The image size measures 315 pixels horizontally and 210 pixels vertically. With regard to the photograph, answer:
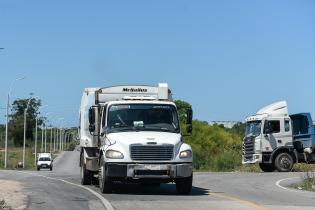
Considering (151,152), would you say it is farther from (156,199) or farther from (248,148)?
(248,148)

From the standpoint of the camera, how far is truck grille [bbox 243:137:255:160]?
37.3 metres

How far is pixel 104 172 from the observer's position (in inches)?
723

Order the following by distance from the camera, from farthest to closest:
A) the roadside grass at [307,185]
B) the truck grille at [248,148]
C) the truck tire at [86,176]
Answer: the truck grille at [248,148] < the roadside grass at [307,185] < the truck tire at [86,176]

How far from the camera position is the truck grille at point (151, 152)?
59.0 feet

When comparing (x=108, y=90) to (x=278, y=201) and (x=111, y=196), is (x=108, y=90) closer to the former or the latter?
(x=111, y=196)

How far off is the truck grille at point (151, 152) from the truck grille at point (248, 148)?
19701 mm

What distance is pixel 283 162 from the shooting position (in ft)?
121

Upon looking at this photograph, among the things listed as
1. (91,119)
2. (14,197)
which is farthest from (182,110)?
(14,197)

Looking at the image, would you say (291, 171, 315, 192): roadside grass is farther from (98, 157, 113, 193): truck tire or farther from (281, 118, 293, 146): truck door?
(281, 118, 293, 146): truck door

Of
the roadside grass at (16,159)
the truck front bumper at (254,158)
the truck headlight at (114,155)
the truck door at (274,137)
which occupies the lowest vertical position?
the roadside grass at (16,159)

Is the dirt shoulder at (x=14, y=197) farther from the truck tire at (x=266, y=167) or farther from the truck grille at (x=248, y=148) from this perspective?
the truck tire at (x=266, y=167)

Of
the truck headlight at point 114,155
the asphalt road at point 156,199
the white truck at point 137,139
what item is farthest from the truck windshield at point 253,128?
the truck headlight at point 114,155

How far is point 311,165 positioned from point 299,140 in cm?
437

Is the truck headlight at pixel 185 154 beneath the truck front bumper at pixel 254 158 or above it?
above
